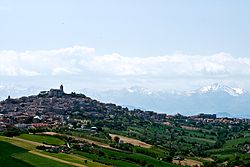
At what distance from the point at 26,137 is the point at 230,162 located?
47.6 metres

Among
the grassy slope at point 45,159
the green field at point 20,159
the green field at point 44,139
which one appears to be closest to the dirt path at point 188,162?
the green field at point 44,139

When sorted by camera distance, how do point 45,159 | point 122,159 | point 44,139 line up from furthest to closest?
point 44,139
point 122,159
point 45,159

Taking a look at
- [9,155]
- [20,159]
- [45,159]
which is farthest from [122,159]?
[20,159]

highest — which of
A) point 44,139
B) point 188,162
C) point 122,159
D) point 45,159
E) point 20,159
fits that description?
point 44,139

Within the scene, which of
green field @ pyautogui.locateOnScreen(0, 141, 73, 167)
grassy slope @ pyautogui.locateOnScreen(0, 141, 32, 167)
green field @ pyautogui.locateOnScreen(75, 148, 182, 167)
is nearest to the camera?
grassy slope @ pyautogui.locateOnScreen(0, 141, 32, 167)

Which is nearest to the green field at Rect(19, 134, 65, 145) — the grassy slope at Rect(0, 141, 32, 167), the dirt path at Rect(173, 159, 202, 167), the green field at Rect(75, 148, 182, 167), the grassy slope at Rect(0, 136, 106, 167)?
the green field at Rect(75, 148, 182, 167)

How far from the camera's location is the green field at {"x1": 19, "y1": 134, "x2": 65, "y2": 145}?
11766 centimetres

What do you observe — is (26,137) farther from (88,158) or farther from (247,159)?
(247,159)

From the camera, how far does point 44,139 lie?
120m

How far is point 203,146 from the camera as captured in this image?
178375 millimetres

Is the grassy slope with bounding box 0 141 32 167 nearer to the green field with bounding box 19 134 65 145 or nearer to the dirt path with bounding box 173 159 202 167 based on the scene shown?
the green field with bounding box 19 134 65 145

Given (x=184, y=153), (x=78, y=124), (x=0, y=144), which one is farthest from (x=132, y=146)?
(x=78, y=124)

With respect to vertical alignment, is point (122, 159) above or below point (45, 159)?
above

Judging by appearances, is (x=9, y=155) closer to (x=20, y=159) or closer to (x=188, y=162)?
(x=20, y=159)
